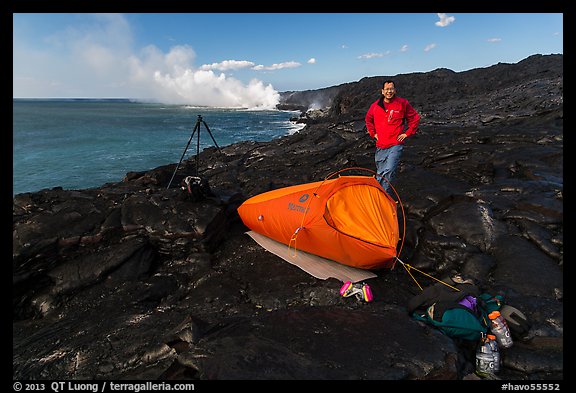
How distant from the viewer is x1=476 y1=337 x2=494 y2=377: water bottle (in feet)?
12.0

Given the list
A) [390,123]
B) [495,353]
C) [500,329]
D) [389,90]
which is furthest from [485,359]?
[389,90]

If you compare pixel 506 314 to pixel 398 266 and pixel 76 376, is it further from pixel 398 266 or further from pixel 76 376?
pixel 76 376

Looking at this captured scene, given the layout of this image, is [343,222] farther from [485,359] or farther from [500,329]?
[485,359]

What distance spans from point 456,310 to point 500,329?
1.87 ft

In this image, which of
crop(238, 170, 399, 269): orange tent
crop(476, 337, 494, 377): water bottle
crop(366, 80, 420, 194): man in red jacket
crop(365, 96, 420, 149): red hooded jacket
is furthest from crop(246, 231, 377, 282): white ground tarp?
crop(365, 96, 420, 149): red hooded jacket

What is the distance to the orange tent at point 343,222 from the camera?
18.9 feet

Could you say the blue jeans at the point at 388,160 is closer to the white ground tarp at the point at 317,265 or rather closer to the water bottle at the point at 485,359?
the white ground tarp at the point at 317,265

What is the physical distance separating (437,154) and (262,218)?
30.1ft

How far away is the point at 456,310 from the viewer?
4.09 meters

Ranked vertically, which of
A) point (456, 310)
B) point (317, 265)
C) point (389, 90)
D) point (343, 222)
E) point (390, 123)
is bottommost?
point (317, 265)

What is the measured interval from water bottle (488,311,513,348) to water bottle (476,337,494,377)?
0.32 m

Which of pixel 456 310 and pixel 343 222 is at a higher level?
pixel 343 222

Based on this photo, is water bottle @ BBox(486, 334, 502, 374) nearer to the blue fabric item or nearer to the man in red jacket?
the blue fabric item

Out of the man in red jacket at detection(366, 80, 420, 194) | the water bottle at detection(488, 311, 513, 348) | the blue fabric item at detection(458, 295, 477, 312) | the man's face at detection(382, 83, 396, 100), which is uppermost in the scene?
the man's face at detection(382, 83, 396, 100)
